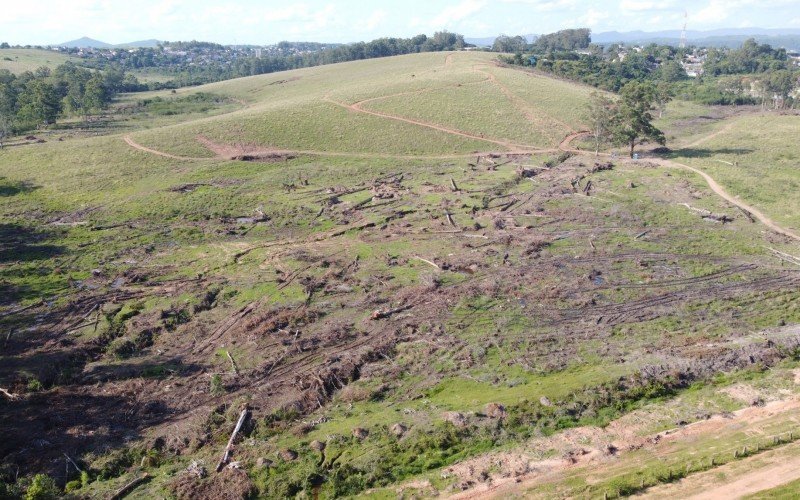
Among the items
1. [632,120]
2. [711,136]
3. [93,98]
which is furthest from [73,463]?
[93,98]

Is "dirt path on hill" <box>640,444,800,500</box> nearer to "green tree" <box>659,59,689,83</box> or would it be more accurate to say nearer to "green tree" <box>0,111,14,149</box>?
"green tree" <box>0,111,14,149</box>

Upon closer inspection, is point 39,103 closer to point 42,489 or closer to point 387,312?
point 387,312

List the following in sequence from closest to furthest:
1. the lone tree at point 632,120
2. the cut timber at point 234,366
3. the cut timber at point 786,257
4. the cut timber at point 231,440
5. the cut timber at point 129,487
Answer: the cut timber at point 129,487 → the cut timber at point 231,440 → the cut timber at point 234,366 → the cut timber at point 786,257 → the lone tree at point 632,120

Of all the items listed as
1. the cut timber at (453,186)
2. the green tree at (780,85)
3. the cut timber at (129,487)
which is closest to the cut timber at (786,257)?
the cut timber at (453,186)

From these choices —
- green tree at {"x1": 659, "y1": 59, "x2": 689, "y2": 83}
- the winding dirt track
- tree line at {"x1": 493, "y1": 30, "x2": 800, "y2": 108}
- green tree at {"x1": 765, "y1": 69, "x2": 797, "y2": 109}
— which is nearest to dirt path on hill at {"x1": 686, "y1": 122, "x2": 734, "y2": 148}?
the winding dirt track

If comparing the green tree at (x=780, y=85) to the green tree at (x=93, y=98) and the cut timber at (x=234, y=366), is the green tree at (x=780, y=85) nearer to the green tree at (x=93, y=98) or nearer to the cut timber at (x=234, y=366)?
the cut timber at (x=234, y=366)

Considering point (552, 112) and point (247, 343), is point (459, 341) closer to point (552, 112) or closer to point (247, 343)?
point (247, 343)

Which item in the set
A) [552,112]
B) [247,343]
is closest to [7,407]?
[247,343]
